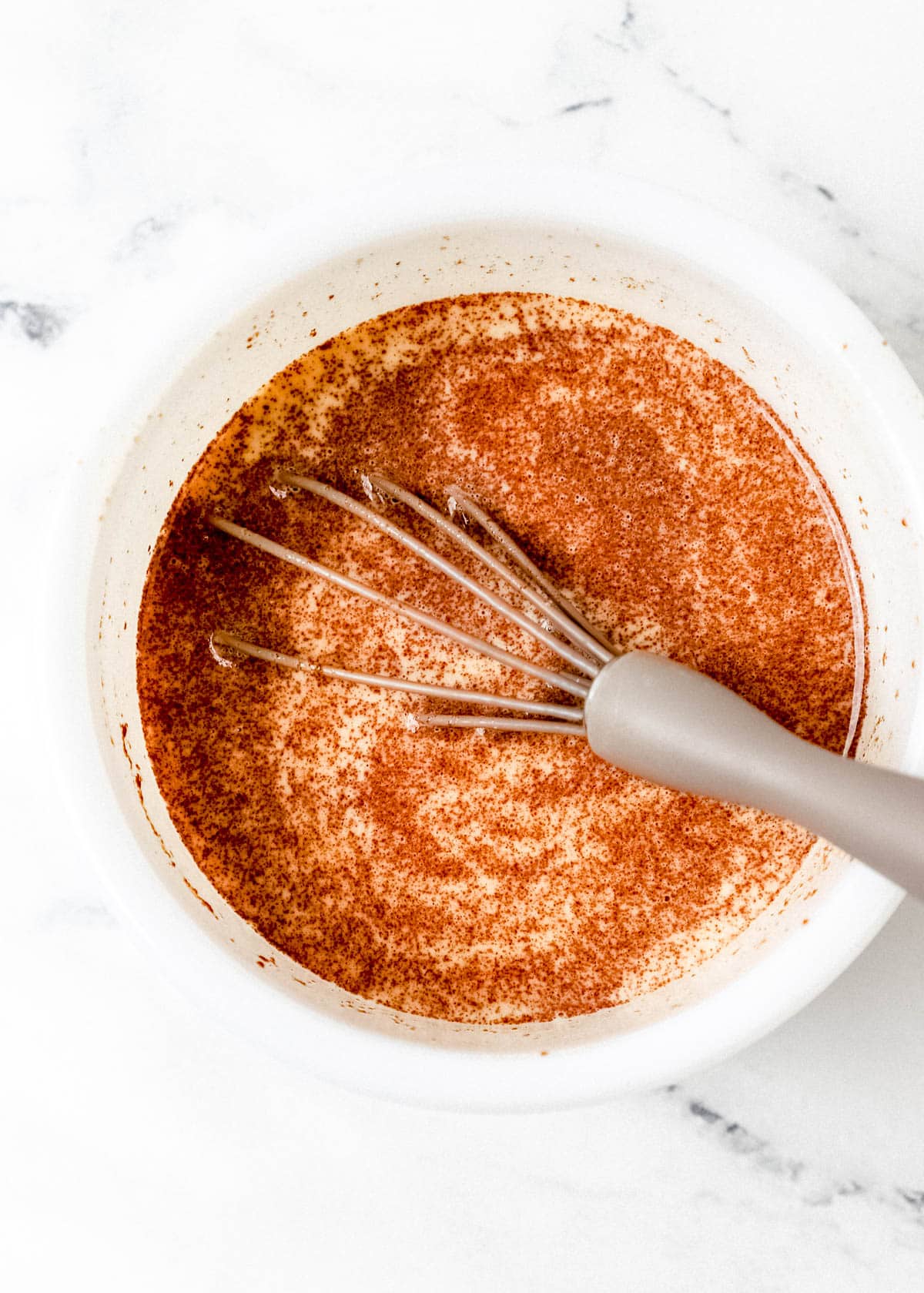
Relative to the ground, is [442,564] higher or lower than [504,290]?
lower

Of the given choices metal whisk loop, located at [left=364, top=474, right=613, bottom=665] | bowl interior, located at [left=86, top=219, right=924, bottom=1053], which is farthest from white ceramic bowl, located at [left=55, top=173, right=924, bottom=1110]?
metal whisk loop, located at [left=364, top=474, right=613, bottom=665]

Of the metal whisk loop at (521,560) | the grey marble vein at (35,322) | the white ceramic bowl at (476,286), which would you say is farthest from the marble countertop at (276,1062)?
the metal whisk loop at (521,560)

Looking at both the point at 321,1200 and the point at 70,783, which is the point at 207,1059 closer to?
the point at 321,1200

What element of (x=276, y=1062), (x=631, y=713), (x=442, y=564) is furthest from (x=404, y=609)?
(x=276, y=1062)

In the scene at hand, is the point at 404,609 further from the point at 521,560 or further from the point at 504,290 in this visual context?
the point at 504,290

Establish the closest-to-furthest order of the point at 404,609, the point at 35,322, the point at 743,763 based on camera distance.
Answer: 1. the point at 743,763
2. the point at 404,609
3. the point at 35,322

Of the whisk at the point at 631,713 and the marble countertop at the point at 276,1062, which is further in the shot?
the marble countertop at the point at 276,1062

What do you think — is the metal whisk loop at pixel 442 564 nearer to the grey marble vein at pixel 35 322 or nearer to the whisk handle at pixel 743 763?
the whisk handle at pixel 743 763
